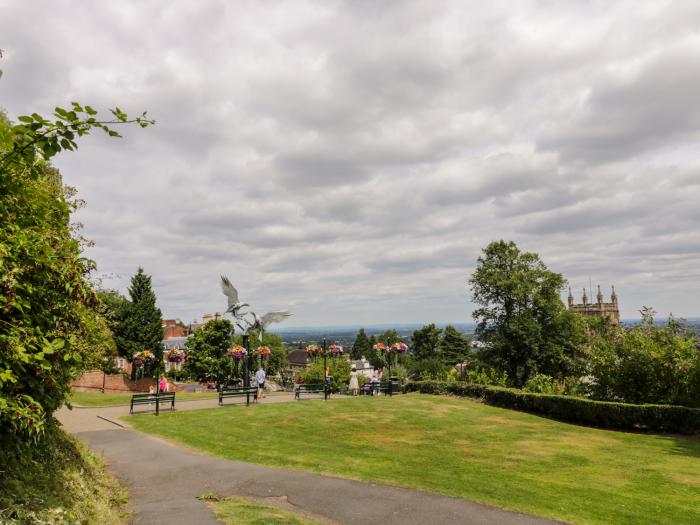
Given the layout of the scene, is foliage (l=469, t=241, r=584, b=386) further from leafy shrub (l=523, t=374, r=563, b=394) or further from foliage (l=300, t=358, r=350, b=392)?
foliage (l=300, t=358, r=350, b=392)

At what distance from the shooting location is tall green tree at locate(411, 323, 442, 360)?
106 meters

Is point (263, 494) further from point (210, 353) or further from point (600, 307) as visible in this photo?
point (600, 307)

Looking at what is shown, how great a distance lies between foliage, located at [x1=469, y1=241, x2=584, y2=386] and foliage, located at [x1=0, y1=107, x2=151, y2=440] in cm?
3981

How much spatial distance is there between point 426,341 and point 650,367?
8489cm

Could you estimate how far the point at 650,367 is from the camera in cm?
2481

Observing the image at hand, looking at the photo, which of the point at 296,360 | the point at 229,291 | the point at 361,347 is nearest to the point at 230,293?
the point at 229,291

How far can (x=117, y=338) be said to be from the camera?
52.2 metres

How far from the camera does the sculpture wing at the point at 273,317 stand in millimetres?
36094

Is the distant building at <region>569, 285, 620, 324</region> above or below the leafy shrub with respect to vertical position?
above

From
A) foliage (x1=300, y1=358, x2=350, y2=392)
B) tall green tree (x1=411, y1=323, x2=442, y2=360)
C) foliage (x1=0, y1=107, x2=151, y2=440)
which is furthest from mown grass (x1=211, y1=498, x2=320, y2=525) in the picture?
tall green tree (x1=411, y1=323, x2=442, y2=360)

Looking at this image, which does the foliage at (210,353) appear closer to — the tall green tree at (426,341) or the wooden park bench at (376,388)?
the wooden park bench at (376,388)

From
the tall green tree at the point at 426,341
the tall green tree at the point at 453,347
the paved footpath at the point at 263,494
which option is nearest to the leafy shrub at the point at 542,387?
the paved footpath at the point at 263,494

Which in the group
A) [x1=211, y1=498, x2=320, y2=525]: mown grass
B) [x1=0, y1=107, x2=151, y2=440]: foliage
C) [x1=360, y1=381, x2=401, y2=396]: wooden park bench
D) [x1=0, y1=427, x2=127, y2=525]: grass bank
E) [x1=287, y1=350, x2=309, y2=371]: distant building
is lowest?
[x1=287, y1=350, x2=309, y2=371]: distant building

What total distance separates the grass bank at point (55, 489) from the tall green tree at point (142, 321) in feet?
149
